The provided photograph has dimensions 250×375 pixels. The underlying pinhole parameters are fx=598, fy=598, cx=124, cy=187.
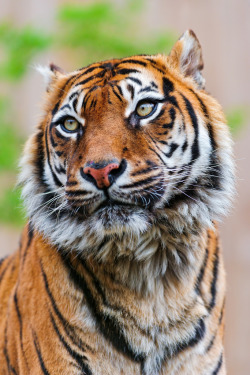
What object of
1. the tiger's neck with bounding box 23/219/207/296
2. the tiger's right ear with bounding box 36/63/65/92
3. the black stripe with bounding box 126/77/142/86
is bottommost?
the tiger's neck with bounding box 23/219/207/296

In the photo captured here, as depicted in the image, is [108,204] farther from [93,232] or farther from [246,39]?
[246,39]

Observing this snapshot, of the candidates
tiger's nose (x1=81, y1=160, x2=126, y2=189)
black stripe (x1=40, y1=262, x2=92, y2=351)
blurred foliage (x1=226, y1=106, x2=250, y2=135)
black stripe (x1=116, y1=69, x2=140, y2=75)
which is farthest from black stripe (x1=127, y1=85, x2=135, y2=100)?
blurred foliage (x1=226, y1=106, x2=250, y2=135)

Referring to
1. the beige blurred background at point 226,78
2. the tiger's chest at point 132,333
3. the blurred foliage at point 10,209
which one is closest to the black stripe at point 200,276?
the tiger's chest at point 132,333

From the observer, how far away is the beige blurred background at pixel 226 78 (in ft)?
16.1

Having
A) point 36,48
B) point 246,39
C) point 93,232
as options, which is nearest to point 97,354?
point 93,232

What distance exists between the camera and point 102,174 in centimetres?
194

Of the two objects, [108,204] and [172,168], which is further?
[172,168]

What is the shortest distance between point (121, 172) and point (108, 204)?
0.13 metres

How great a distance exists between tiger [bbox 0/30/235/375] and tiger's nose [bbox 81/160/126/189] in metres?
0.05

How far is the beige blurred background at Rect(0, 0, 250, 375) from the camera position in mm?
4898

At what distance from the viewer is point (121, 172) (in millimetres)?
1972

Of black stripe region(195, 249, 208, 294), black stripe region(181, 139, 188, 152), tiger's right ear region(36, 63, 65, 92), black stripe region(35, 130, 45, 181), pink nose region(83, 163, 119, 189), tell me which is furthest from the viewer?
tiger's right ear region(36, 63, 65, 92)

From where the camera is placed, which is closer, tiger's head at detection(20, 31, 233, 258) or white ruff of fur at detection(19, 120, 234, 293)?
tiger's head at detection(20, 31, 233, 258)

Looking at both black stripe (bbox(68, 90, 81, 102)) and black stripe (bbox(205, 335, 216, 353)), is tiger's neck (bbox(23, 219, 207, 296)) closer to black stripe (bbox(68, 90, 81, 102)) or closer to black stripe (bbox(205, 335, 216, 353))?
black stripe (bbox(205, 335, 216, 353))
